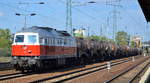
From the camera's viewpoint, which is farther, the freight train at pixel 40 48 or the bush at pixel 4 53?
the bush at pixel 4 53

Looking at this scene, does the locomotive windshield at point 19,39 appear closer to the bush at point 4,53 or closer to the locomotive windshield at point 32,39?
the locomotive windshield at point 32,39

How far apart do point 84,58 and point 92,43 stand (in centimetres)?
566

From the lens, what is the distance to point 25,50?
23.4 meters

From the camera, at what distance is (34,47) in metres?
23.3

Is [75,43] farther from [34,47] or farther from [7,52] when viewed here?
[7,52]

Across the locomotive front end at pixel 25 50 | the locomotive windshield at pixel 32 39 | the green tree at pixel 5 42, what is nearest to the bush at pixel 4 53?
the green tree at pixel 5 42

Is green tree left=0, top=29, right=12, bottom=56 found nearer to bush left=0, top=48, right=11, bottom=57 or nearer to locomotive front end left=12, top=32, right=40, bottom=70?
bush left=0, top=48, right=11, bottom=57

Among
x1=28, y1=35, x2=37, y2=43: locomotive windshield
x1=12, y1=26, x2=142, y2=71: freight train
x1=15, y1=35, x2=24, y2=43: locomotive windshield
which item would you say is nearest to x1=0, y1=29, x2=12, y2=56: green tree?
x1=12, y1=26, x2=142, y2=71: freight train

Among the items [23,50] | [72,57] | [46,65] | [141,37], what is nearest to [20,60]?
[23,50]

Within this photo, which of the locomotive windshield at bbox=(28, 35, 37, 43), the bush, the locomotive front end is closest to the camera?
the locomotive front end

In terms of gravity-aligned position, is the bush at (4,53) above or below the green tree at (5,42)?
below

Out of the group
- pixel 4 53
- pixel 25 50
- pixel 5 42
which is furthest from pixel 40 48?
pixel 5 42

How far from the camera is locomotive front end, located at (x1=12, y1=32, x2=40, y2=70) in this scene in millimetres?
23047

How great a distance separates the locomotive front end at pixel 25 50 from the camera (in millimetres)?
23047
